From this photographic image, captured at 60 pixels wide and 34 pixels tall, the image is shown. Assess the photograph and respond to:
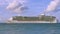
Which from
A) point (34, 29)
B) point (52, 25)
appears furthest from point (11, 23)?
point (52, 25)

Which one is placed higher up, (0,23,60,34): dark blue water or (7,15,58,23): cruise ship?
(7,15,58,23): cruise ship

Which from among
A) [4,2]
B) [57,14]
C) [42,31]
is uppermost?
[4,2]

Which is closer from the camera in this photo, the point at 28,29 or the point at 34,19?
the point at 34,19

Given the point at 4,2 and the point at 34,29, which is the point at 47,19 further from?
the point at 4,2

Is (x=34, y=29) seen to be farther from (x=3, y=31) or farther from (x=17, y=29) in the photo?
(x=3, y=31)

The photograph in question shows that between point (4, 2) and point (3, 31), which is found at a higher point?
point (4, 2)

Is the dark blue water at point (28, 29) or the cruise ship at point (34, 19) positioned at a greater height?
the cruise ship at point (34, 19)

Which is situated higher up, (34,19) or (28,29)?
(34,19)
